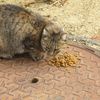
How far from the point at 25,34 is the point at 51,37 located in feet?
1.05

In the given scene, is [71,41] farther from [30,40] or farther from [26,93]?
[26,93]

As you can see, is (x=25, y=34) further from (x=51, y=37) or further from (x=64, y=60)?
(x=64, y=60)

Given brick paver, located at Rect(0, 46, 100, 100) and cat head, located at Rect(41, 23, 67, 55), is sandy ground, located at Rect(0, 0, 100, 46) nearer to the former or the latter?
brick paver, located at Rect(0, 46, 100, 100)

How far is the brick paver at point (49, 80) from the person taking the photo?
3.55 meters

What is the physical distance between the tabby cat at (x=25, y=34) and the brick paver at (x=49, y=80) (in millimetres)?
125

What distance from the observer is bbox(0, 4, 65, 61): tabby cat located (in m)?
3.85

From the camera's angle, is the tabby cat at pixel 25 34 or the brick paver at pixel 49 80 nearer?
the brick paver at pixel 49 80

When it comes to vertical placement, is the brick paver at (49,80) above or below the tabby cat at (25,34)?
below

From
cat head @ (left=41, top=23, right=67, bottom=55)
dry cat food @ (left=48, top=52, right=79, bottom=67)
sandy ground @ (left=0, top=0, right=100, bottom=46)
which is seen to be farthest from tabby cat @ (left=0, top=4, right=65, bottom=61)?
sandy ground @ (left=0, top=0, right=100, bottom=46)

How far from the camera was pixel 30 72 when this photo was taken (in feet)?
12.6

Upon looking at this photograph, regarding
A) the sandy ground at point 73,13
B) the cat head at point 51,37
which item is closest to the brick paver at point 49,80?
the cat head at point 51,37

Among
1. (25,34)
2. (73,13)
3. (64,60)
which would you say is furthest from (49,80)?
(73,13)

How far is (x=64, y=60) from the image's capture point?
4.02 m

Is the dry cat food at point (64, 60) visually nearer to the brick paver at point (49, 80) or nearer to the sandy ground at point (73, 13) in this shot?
the brick paver at point (49, 80)
